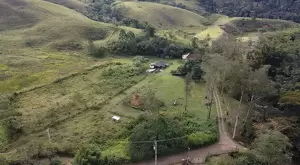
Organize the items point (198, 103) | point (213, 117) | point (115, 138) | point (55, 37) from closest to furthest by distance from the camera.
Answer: point (115, 138) → point (213, 117) → point (198, 103) → point (55, 37)

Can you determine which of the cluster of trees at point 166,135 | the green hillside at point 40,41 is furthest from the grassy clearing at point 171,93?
the green hillside at point 40,41

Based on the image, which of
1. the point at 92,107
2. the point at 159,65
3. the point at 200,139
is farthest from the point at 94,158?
the point at 159,65

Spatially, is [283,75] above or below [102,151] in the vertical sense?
above

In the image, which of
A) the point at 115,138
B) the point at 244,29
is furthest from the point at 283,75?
the point at 244,29

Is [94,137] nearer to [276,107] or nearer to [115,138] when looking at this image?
[115,138]

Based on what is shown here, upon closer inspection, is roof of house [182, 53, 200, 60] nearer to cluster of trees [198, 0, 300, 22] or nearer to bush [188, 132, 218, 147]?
bush [188, 132, 218, 147]

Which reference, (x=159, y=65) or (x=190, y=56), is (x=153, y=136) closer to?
(x=159, y=65)

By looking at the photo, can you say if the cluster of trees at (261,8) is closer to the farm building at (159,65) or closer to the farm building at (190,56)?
the farm building at (190,56)
